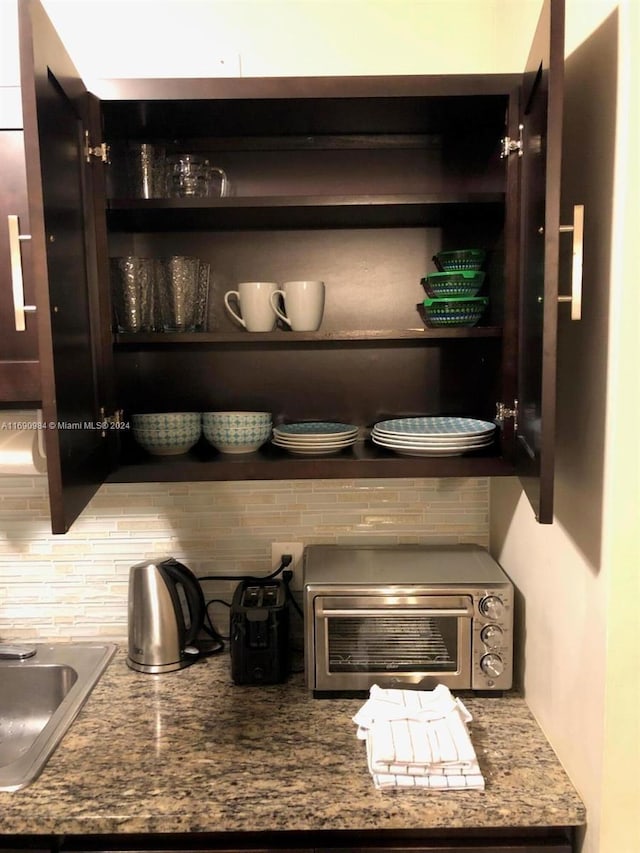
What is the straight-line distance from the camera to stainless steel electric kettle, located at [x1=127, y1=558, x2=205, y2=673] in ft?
4.86

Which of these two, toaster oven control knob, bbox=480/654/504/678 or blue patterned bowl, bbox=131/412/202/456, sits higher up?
blue patterned bowl, bbox=131/412/202/456

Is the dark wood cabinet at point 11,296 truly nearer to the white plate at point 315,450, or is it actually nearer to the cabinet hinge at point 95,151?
the cabinet hinge at point 95,151

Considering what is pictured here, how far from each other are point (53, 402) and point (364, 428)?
0.78m

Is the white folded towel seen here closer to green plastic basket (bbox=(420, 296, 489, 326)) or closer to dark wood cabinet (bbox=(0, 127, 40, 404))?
green plastic basket (bbox=(420, 296, 489, 326))

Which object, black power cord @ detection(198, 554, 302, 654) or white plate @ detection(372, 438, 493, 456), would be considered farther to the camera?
black power cord @ detection(198, 554, 302, 654)

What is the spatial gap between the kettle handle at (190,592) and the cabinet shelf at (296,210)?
30.5 inches

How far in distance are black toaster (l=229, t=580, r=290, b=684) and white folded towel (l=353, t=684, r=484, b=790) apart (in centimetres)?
25

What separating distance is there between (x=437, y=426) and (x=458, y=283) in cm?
31

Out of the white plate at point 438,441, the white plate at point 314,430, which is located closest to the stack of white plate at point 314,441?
the white plate at point 314,430

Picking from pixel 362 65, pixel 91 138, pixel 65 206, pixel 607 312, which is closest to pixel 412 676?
pixel 607 312

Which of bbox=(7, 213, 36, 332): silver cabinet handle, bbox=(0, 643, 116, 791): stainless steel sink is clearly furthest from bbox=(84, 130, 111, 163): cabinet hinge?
bbox=(0, 643, 116, 791): stainless steel sink

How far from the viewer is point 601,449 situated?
3.23ft

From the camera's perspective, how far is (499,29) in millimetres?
1447

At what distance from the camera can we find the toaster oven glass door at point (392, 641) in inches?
53.2
